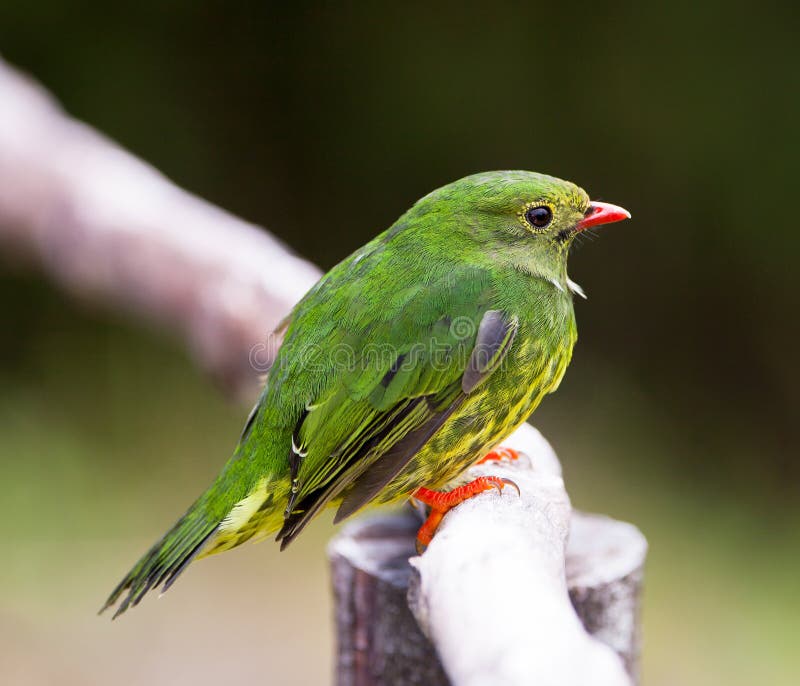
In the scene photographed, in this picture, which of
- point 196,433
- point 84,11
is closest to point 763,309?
point 196,433

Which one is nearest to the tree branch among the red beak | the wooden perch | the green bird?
the wooden perch

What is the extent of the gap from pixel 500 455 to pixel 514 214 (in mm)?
558

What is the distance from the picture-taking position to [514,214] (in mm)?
2479

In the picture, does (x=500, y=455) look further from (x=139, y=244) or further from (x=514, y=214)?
(x=139, y=244)

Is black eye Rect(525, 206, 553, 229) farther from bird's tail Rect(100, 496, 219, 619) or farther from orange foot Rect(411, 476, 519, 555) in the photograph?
bird's tail Rect(100, 496, 219, 619)

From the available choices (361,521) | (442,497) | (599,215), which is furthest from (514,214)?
(361,521)

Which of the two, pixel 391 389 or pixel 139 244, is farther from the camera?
pixel 139 244

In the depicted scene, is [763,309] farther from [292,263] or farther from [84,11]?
[84,11]

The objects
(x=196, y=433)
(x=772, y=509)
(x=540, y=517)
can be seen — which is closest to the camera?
(x=540, y=517)

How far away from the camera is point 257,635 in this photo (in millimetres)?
4504

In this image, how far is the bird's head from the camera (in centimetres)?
246

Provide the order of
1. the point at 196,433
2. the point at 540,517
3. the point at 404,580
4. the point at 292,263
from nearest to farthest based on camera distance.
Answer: the point at 540,517 → the point at 404,580 → the point at 292,263 → the point at 196,433

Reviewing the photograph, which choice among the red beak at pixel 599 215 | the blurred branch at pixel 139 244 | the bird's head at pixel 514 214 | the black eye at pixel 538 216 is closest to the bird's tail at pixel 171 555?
Result: the blurred branch at pixel 139 244

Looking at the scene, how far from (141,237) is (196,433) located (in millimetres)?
2861
